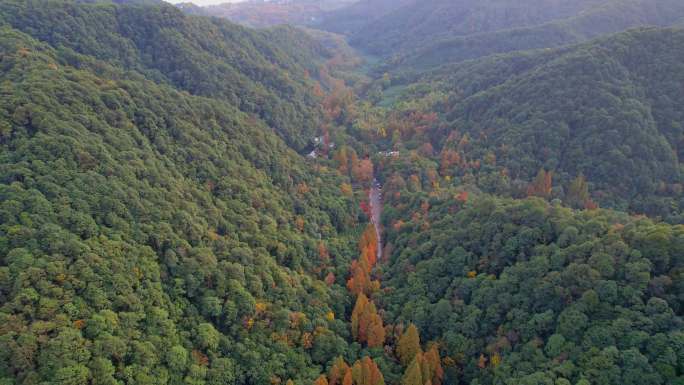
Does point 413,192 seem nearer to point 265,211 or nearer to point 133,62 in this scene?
point 265,211

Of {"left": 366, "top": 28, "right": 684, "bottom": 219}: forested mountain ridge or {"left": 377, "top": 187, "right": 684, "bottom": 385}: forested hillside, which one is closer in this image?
{"left": 377, "top": 187, "right": 684, "bottom": 385}: forested hillside

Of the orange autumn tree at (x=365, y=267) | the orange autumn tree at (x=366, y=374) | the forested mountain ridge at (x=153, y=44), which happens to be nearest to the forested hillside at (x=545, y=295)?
the orange autumn tree at (x=365, y=267)

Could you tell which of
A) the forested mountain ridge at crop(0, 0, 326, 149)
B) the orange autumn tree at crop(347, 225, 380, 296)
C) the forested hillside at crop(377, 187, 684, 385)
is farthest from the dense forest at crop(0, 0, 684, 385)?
the forested mountain ridge at crop(0, 0, 326, 149)

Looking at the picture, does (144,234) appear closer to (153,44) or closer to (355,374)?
(355,374)

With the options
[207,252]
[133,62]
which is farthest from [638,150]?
[133,62]

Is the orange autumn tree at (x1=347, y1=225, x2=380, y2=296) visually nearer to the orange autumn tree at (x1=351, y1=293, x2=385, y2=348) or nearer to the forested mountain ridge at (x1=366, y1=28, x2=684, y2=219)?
the orange autumn tree at (x1=351, y1=293, x2=385, y2=348)

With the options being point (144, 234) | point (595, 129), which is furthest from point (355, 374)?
point (595, 129)
